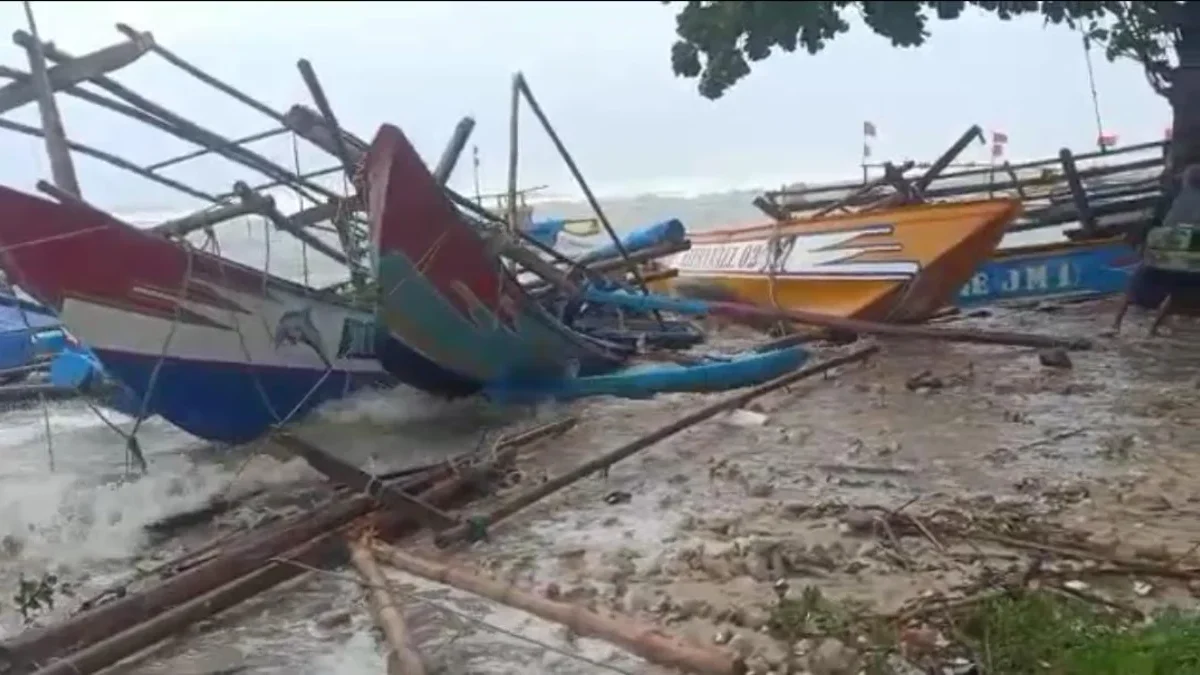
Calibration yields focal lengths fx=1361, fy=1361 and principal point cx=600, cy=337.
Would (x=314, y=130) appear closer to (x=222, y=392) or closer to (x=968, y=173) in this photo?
(x=222, y=392)

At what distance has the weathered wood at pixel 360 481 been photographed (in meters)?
5.30

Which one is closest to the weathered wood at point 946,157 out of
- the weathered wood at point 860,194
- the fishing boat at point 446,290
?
the weathered wood at point 860,194

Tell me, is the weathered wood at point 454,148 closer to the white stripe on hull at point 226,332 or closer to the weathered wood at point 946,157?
the white stripe on hull at point 226,332

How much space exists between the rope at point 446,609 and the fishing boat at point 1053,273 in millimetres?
9285

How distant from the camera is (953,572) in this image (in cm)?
509

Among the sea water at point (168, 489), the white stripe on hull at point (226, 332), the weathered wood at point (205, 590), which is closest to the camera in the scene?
the weathered wood at point (205, 590)

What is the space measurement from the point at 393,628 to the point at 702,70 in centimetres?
262

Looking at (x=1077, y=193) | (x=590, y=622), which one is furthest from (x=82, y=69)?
(x=1077, y=193)

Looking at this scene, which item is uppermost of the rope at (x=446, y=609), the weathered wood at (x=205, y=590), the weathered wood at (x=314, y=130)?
the weathered wood at (x=314, y=130)

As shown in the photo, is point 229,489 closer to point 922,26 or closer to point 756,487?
point 756,487

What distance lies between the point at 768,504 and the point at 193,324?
12.9ft

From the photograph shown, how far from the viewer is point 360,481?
5.75m

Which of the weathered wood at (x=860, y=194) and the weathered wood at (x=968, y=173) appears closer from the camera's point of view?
the weathered wood at (x=860, y=194)

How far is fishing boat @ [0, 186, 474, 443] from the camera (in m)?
7.85
